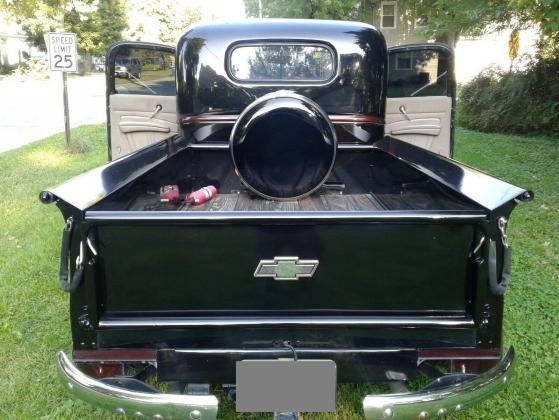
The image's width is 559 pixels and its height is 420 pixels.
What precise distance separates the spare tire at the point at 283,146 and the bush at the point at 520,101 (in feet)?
32.5

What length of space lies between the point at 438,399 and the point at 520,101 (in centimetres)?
1111

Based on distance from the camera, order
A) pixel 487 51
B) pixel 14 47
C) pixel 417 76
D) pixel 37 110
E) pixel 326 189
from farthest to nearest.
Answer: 1. pixel 14 47
2. pixel 37 110
3. pixel 487 51
4. pixel 417 76
5. pixel 326 189

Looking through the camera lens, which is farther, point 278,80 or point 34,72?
point 34,72

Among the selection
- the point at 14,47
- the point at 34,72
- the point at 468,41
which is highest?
the point at 14,47

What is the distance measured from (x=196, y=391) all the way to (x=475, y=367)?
3.85 ft

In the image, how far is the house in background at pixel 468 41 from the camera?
12361 millimetres

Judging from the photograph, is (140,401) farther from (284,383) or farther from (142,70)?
(142,70)

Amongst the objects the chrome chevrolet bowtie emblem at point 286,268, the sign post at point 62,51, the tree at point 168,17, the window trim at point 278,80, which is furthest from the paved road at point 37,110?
the tree at point 168,17

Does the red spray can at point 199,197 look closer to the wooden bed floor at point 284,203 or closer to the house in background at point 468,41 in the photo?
the wooden bed floor at point 284,203

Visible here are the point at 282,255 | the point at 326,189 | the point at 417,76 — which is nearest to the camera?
the point at 282,255

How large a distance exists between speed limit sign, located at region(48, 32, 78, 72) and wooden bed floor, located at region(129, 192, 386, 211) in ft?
22.6

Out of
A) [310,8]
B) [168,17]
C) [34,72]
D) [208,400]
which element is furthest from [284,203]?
[168,17]

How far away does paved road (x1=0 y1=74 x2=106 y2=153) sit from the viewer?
480 inches

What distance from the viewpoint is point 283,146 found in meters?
2.67
